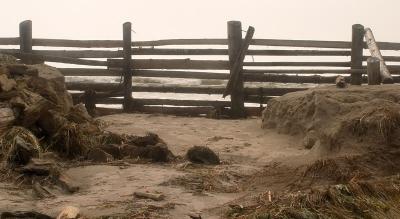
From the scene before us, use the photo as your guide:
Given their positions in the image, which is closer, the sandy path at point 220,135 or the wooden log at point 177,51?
the sandy path at point 220,135

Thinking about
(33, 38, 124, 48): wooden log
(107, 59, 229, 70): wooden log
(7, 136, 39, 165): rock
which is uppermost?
(33, 38, 124, 48): wooden log

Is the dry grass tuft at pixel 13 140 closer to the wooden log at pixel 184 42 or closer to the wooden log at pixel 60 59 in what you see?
the wooden log at pixel 60 59

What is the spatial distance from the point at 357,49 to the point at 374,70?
7.00 ft

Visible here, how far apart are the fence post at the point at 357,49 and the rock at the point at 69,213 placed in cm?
715

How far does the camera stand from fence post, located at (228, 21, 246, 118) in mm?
9852

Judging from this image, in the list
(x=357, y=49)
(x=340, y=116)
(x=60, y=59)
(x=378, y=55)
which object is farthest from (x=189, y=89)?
(x=340, y=116)

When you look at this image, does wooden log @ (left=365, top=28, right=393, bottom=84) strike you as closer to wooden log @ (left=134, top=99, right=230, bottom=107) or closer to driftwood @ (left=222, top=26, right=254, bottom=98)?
driftwood @ (left=222, top=26, right=254, bottom=98)

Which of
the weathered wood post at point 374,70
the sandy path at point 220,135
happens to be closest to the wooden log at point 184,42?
the sandy path at point 220,135

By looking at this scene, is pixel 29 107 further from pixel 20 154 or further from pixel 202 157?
pixel 202 157

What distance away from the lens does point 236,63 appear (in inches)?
386

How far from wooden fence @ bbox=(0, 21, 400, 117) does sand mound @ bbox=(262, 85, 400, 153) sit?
69.5 inches

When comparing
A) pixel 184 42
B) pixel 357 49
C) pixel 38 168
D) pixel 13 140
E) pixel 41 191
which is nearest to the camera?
pixel 41 191

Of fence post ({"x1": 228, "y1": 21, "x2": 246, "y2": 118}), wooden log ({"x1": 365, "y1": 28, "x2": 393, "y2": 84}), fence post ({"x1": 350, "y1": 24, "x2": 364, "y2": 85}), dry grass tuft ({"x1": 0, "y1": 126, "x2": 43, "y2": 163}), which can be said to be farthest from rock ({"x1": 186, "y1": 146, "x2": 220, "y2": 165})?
fence post ({"x1": 350, "y1": 24, "x2": 364, "y2": 85})

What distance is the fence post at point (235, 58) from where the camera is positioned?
9852 millimetres
